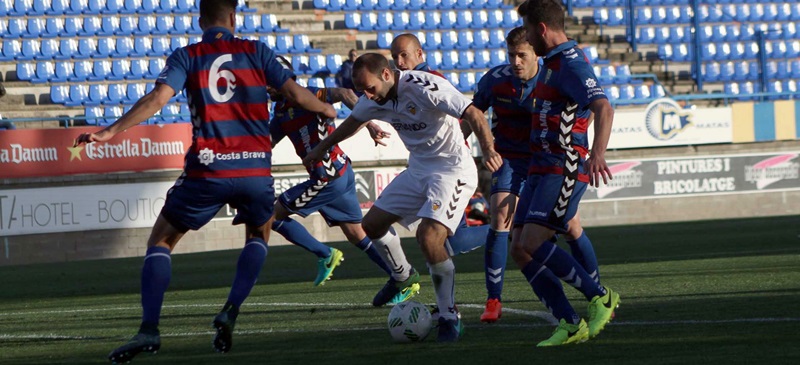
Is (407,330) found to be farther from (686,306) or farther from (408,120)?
(686,306)

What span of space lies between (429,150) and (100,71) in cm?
1713

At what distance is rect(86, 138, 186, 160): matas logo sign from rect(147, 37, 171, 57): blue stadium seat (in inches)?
163

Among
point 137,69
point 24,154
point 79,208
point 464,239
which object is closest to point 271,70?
point 464,239

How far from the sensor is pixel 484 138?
6.64m

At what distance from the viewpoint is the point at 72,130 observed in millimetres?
19562

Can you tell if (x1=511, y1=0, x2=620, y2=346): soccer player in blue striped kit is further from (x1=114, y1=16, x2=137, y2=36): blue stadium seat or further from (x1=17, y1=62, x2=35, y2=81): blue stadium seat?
(x1=114, y1=16, x2=137, y2=36): blue stadium seat

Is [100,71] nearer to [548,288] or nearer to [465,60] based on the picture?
[465,60]

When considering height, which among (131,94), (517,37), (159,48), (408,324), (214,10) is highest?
(159,48)

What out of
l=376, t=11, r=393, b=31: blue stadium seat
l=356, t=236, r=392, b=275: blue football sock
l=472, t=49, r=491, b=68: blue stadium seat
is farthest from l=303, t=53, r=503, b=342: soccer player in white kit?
l=376, t=11, r=393, b=31: blue stadium seat

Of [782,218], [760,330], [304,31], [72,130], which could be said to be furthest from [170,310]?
[304,31]

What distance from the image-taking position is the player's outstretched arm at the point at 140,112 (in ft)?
19.7

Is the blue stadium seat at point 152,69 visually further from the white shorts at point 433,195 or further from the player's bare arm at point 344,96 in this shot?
the white shorts at point 433,195

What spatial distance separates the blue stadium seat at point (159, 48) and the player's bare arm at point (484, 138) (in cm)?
1799

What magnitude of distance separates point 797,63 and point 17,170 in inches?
723
